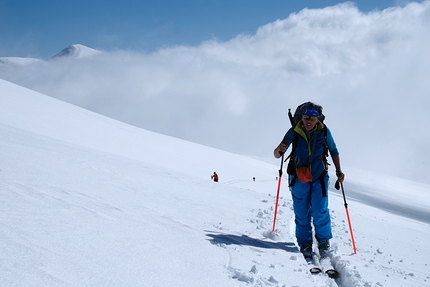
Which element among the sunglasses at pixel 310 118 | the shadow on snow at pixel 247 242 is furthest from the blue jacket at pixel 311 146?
the shadow on snow at pixel 247 242

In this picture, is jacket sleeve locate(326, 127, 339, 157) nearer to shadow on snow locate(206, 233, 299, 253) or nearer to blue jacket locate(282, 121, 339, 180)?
blue jacket locate(282, 121, 339, 180)

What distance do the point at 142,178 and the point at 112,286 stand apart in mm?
5608

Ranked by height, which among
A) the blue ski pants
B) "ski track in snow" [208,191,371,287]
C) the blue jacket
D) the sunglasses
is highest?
the sunglasses

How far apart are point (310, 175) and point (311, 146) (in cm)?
46

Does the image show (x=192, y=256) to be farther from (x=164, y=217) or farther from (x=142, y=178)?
(x=142, y=178)

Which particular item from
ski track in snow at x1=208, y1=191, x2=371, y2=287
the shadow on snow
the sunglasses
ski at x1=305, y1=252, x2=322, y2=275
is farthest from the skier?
ski track in snow at x1=208, y1=191, x2=371, y2=287

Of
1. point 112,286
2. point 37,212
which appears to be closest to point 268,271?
point 112,286

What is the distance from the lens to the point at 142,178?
26.6 ft

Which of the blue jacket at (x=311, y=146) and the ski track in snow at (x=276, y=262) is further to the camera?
the blue jacket at (x=311, y=146)

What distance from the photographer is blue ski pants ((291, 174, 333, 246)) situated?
512 centimetres

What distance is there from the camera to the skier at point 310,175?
16.7ft

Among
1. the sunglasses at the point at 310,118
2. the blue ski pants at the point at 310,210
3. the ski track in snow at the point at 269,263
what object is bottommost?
the ski track in snow at the point at 269,263

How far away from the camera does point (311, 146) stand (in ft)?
17.1

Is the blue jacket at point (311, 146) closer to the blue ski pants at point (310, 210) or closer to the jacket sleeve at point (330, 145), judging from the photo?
the jacket sleeve at point (330, 145)
